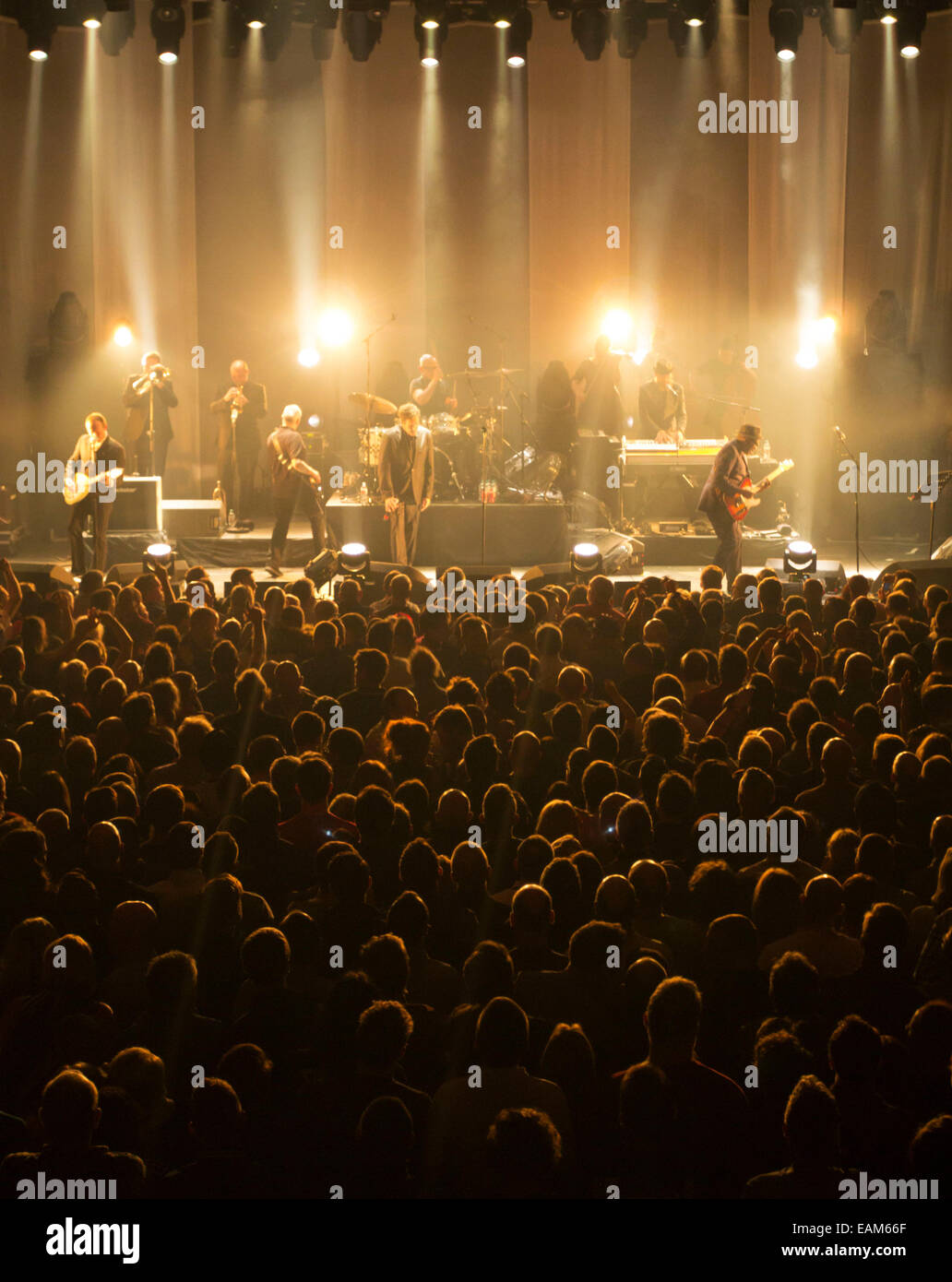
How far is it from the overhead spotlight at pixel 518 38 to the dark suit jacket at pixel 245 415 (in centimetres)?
523

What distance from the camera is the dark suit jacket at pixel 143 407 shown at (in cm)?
1570

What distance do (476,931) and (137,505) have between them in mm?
10693

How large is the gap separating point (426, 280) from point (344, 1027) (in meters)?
15.6

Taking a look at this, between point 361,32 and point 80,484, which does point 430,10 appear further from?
point 80,484

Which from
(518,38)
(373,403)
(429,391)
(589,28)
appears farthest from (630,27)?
(373,403)

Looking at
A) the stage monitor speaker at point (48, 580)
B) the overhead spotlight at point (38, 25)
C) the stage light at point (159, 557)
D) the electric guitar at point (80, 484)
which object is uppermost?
the overhead spotlight at point (38, 25)

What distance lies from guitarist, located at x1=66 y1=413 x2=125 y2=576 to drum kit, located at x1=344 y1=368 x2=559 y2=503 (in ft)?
9.34

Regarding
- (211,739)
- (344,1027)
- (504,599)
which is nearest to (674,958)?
(344,1027)

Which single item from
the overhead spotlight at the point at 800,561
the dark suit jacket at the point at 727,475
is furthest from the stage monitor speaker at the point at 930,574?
the dark suit jacket at the point at 727,475

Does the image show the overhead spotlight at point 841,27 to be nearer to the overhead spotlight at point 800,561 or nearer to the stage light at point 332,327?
the stage light at point 332,327

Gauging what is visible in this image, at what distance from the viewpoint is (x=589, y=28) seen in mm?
16359
